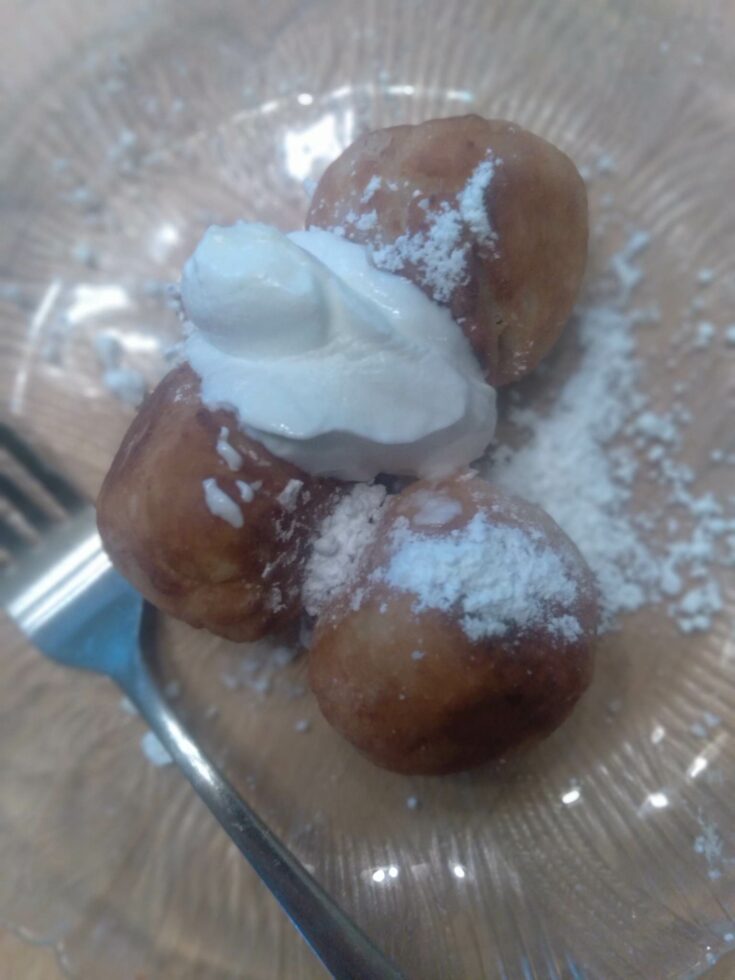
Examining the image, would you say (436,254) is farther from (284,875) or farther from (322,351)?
(284,875)

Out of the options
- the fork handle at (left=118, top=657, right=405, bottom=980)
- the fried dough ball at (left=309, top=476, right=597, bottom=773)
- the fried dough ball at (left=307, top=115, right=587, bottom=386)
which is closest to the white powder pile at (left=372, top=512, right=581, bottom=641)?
the fried dough ball at (left=309, top=476, right=597, bottom=773)

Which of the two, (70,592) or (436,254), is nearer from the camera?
(436,254)

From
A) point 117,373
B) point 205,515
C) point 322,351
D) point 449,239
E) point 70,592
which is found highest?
point 449,239

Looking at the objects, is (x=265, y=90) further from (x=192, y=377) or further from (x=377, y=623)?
(x=377, y=623)

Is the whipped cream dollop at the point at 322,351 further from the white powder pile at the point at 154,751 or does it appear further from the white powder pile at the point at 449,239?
the white powder pile at the point at 154,751

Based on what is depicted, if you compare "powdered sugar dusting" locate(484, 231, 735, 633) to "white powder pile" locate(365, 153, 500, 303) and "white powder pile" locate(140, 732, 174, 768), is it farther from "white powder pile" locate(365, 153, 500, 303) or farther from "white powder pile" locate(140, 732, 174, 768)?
"white powder pile" locate(140, 732, 174, 768)

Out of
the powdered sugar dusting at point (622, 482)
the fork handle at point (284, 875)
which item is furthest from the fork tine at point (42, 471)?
the powdered sugar dusting at point (622, 482)

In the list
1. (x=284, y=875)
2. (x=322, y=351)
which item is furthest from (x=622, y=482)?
(x=284, y=875)

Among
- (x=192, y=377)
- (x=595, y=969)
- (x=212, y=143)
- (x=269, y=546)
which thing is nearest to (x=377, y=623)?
(x=269, y=546)
